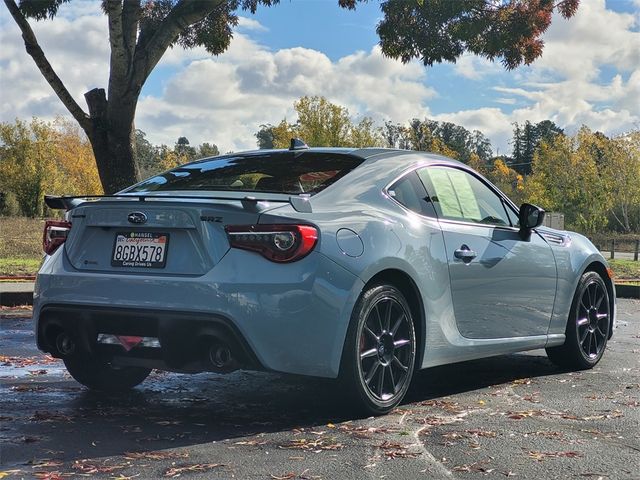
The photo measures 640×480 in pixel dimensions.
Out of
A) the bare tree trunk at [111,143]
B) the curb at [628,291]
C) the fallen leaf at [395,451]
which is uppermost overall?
the bare tree trunk at [111,143]

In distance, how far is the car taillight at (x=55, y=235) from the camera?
482cm

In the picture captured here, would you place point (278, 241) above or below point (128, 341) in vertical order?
above

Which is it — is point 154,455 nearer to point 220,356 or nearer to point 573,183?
point 220,356

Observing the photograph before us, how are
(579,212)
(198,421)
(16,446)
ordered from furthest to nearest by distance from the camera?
(579,212) → (198,421) → (16,446)

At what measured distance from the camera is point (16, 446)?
3936 mm

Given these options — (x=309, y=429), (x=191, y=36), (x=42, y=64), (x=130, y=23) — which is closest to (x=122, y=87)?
(x=130, y=23)

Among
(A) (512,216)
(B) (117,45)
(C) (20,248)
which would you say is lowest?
(C) (20,248)

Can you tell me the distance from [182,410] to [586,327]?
3.45 meters

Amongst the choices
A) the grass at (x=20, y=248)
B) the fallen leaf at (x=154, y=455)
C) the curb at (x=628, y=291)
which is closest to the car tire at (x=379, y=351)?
the fallen leaf at (x=154, y=455)

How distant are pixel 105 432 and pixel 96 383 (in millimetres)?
1138

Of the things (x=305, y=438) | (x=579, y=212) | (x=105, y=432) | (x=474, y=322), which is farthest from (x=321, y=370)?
(x=579, y=212)

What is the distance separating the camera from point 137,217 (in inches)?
174

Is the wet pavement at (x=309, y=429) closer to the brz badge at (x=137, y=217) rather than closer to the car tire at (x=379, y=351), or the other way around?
the car tire at (x=379, y=351)

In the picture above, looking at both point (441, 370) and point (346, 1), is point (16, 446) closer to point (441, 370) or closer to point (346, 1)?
point (441, 370)
